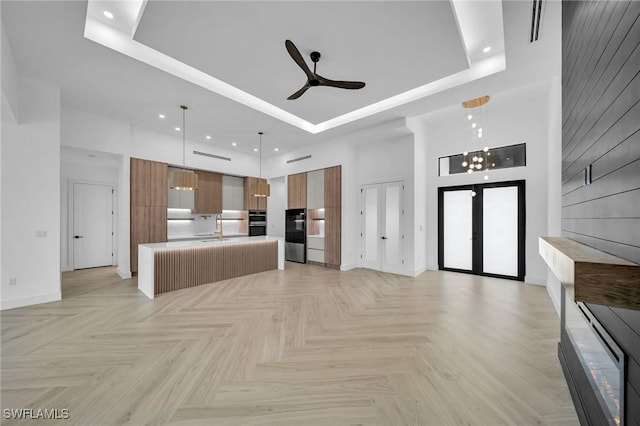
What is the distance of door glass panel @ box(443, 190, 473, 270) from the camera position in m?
5.89

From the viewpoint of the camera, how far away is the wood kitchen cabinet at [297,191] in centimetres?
752

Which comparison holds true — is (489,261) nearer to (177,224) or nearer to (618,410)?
(618,410)

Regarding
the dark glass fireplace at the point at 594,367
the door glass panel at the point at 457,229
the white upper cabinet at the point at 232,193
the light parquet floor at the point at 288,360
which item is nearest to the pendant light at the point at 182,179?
the light parquet floor at the point at 288,360

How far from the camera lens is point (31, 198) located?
377cm

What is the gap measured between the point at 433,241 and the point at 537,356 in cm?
409

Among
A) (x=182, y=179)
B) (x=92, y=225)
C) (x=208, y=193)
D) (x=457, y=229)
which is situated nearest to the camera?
(x=182, y=179)

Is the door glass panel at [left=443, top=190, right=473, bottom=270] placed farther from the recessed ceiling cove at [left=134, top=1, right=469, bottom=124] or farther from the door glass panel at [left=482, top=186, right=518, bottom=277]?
the recessed ceiling cove at [left=134, top=1, right=469, bottom=124]

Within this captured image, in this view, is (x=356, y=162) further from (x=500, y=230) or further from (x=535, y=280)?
(x=535, y=280)

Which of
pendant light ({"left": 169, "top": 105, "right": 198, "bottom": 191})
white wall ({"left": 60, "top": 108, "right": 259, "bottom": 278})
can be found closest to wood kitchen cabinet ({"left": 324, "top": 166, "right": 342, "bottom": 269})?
pendant light ({"left": 169, "top": 105, "right": 198, "bottom": 191})

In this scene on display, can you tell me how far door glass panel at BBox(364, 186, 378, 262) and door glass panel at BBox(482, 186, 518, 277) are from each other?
249 cm

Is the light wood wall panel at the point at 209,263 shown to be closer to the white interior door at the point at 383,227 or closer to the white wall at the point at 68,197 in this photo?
the white interior door at the point at 383,227

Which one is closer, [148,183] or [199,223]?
[148,183]

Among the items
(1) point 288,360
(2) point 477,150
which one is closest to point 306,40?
(1) point 288,360

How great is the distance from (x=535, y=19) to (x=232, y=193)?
777cm
